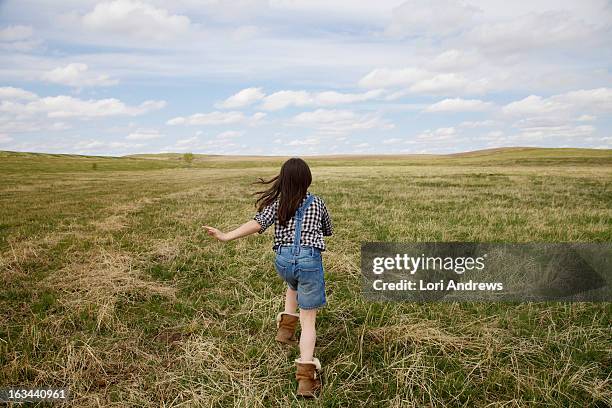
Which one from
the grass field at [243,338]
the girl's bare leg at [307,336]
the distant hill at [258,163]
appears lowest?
the grass field at [243,338]

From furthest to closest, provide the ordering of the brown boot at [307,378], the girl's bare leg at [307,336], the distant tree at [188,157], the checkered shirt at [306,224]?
the distant tree at [188,157], the checkered shirt at [306,224], the girl's bare leg at [307,336], the brown boot at [307,378]

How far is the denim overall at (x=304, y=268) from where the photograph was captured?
3.97 metres

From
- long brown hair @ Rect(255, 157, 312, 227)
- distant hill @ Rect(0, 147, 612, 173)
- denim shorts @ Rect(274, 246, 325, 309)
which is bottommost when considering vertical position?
denim shorts @ Rect(274, 246, 325, 309)

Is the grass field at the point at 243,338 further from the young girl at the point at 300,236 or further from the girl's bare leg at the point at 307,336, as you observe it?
the young girl at the point at 300,236

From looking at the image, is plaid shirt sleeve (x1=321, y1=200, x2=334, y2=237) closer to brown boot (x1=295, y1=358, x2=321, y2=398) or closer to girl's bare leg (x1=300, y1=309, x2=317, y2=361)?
girl's bare leg (x1=300, y1=309, x2=317, y2=361)

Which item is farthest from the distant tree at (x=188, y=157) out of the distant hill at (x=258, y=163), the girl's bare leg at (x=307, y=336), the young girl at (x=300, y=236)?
the girl's bare leg at (x=307, y=336)

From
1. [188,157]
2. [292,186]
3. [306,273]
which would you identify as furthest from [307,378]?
[188,157]

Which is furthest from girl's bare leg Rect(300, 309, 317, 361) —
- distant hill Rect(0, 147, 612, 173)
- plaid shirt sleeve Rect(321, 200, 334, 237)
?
distant hill Rect(0, 147, 612, 173)

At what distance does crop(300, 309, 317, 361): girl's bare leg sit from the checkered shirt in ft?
2.18

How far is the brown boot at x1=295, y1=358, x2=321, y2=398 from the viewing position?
3725 millimetres

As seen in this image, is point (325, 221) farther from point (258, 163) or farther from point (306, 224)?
point (258, 163)

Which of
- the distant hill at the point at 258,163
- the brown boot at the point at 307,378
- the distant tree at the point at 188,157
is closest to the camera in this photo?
the brown boot at the point at 307,378

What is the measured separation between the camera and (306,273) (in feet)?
13.0

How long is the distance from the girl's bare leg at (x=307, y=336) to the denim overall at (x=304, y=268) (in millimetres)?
106
